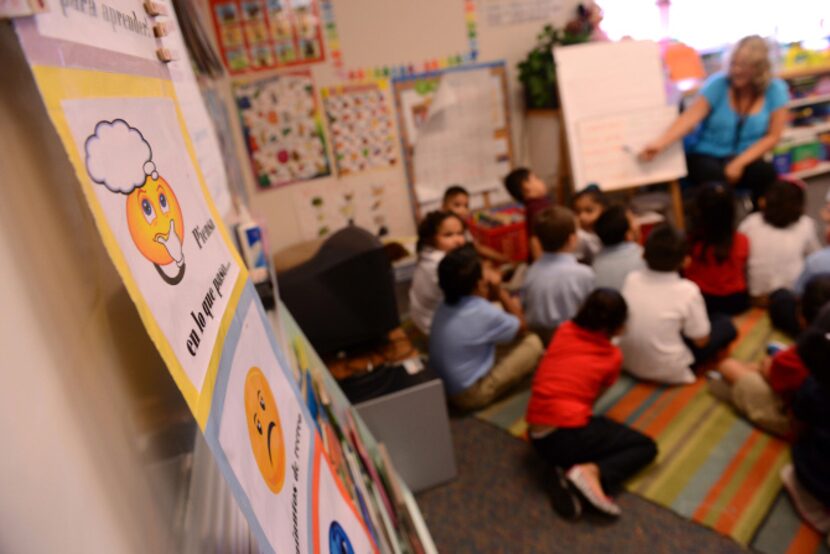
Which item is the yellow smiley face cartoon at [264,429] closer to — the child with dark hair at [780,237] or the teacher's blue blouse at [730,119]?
the child with dark hair at [780,237]

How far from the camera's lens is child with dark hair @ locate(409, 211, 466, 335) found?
7.36 ft

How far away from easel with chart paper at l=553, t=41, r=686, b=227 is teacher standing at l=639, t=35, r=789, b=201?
0.08 m

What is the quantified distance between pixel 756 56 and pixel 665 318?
166cm

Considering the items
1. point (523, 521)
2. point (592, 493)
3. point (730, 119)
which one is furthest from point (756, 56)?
point (523, 521)

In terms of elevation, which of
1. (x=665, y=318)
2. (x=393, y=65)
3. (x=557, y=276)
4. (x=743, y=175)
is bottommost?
(x=665, y=318)

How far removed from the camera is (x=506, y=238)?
9.75ft

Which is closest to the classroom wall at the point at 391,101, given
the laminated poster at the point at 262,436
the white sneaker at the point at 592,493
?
the white sneaker at the point at 592,493

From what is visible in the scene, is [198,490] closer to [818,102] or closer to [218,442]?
[218,442]

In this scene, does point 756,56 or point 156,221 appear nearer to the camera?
point 156,221

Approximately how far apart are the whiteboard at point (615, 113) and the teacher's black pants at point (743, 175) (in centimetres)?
10

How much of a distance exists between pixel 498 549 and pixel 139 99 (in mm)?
1460

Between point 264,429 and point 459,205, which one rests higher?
point 264,429

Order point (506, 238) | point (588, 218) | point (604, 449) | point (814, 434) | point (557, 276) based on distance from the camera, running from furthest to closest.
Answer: point (506, 238) → point (588, 218) → point (557, 276) → point (604, 449) → point (814, 434)

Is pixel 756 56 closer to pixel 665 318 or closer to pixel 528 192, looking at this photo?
pixel 528 192
